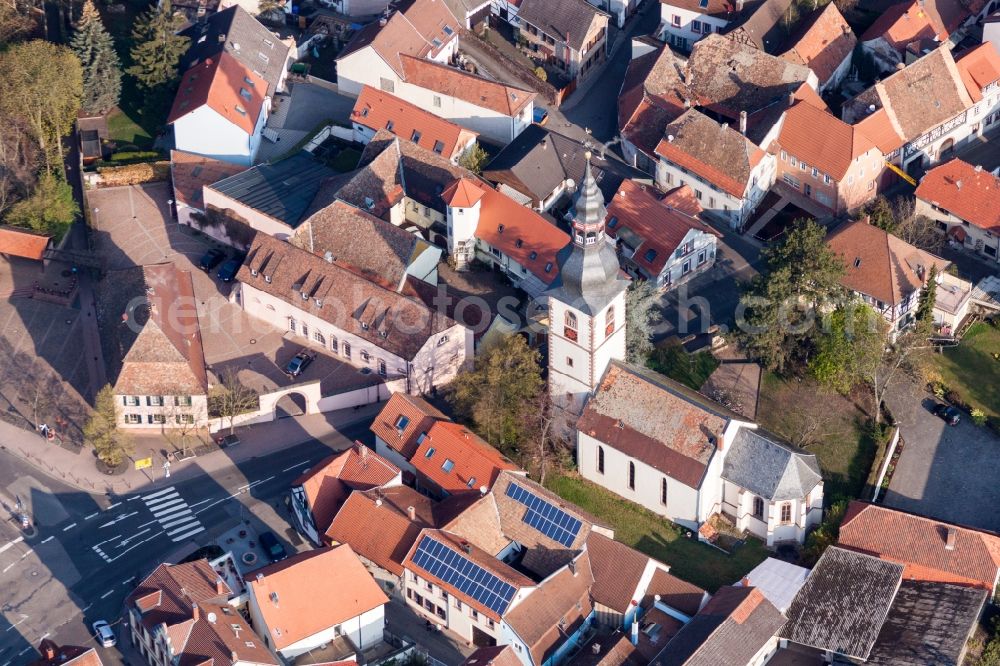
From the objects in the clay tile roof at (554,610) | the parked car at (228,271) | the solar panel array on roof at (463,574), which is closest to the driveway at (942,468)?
the clay tile roof at (554,610)

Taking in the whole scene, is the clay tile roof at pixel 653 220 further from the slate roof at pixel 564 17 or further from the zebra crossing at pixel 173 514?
the zebra crossing at pixel 173 514

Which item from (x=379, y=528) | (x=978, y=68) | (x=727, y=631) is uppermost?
(x=978, y=68)

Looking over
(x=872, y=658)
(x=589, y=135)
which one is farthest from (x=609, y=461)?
(x=589, y=135)

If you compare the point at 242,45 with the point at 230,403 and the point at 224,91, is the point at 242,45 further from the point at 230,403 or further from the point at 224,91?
the point at 230,403

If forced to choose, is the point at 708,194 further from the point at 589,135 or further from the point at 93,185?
the point at 93,185

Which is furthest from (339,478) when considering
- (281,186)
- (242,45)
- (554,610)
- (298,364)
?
(242,45)

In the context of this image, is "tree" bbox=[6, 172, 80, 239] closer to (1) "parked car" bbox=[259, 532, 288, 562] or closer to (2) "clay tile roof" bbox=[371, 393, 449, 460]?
(2) "clay tile roof" bbox=[371, 393, 449, 460]
